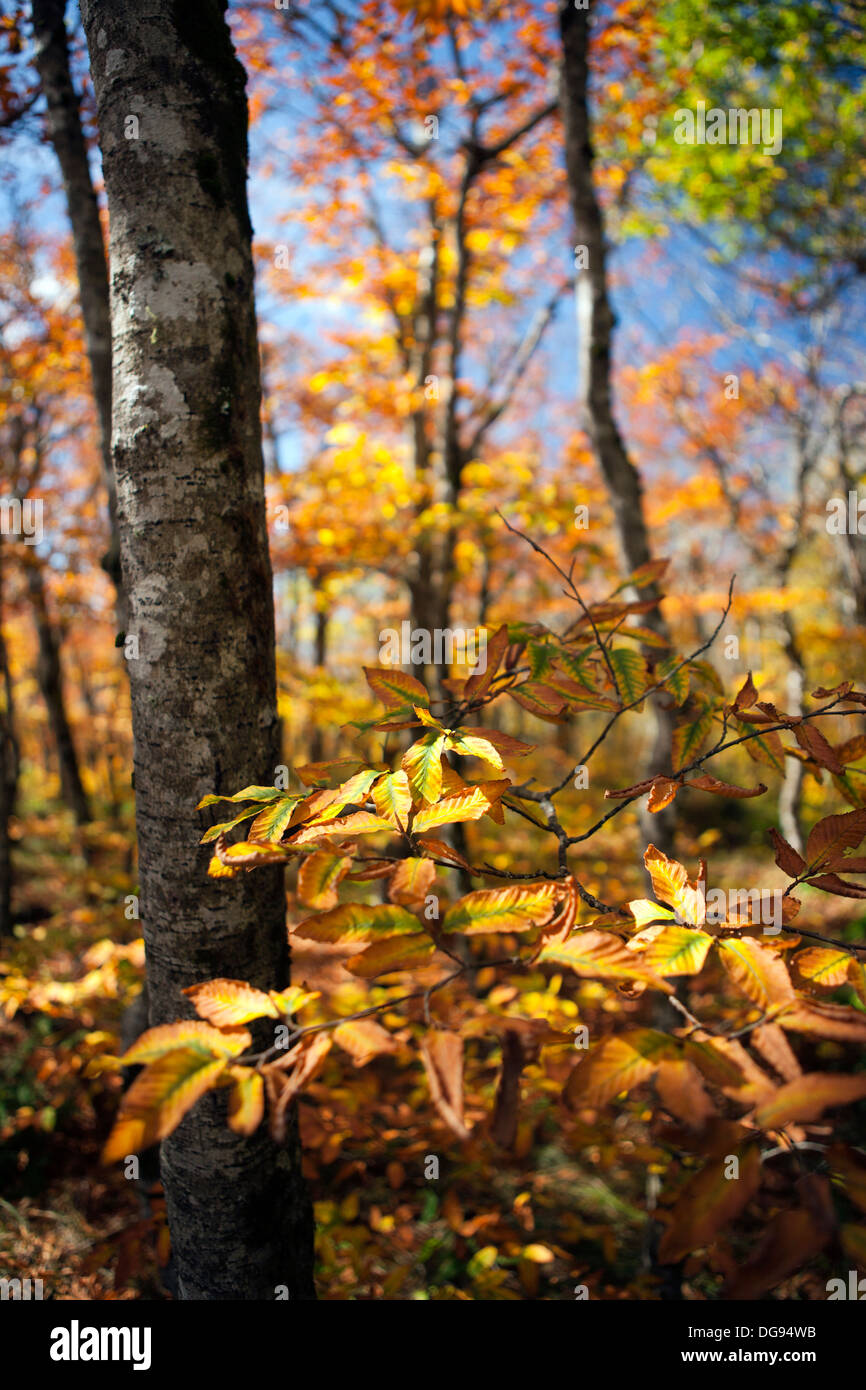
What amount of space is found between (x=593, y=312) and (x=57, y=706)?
962cm

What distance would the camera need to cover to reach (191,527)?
1.27 metres

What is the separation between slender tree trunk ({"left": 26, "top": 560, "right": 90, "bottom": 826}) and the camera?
970 cm

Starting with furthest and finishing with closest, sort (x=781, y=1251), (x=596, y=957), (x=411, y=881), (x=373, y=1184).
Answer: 1. (x=373, y=1184)
2. (x=411, y=881)
3. (x=596, y=957)
4. (x=781, y=1251)

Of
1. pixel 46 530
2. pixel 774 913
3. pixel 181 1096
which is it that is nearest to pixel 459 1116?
pixel 181 1096

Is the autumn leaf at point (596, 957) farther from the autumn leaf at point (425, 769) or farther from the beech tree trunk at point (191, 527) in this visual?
the beech tree trunk at point (191, 527)

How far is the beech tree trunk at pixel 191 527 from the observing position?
1.26m

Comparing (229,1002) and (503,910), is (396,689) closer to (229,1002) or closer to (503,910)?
(503,910)

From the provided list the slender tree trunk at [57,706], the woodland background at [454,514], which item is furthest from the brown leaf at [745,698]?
the slender tree trunk at [57,706]

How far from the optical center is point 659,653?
111 inches

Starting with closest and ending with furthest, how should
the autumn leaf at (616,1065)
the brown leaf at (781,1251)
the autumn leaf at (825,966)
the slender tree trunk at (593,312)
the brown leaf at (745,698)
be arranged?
the brown leaf at (781,1251) → the autumn leaf at (616,1065) → the autumn leaf at (825,966) → the brown leaf at (745,698) → the slender tree trunk at (593,312)

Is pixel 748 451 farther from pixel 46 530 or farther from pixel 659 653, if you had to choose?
pixel 46 530

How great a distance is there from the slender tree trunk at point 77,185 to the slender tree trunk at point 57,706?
7.81 m

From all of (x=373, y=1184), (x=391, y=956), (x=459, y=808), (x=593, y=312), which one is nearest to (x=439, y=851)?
(x=459, y=808)
